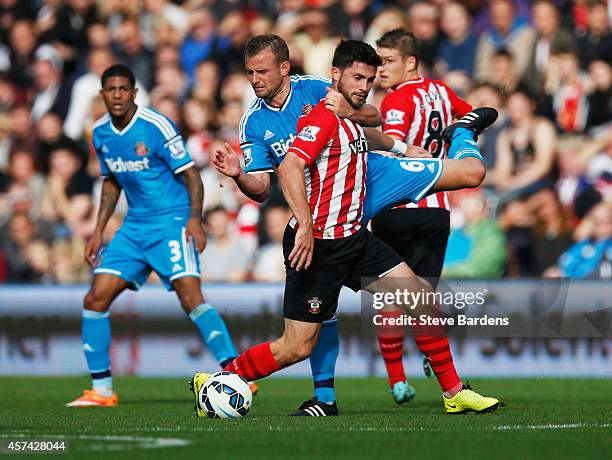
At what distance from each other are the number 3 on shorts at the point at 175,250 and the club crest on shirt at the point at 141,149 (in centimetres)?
74

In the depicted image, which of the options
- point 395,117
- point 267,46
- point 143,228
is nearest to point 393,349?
point 395,117

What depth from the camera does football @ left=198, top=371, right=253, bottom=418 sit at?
8.18 meters

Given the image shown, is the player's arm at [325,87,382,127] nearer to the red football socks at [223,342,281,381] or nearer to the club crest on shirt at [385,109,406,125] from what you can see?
the club crest on shirt at [385,109,406,125]

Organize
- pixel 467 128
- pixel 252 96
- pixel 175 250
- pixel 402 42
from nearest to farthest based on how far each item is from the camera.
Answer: pixel 467 128
pixel 402 42
pixel 175 250
pixel 252 96

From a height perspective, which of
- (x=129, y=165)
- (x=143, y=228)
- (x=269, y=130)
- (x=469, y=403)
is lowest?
A: (x=469, y=403)

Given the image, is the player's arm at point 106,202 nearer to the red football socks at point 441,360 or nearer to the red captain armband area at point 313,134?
the red captain armband area at point 313,134

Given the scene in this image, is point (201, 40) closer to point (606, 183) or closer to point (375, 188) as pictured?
point (606, 183)

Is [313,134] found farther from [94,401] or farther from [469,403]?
[94,401]

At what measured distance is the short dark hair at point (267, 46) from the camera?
337 inches

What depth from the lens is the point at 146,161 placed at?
10531mm

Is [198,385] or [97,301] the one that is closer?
[198,385]

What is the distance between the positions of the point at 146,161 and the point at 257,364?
2851mm

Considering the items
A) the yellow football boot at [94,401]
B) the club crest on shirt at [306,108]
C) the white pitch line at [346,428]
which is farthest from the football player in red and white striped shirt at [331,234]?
the yellow football boot at [94,401]

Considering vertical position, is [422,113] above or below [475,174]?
above
